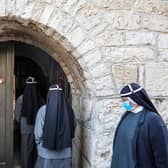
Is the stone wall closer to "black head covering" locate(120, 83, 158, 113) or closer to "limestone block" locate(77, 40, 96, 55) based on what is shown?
"limestone block" locate(77, 40, 96, 55)

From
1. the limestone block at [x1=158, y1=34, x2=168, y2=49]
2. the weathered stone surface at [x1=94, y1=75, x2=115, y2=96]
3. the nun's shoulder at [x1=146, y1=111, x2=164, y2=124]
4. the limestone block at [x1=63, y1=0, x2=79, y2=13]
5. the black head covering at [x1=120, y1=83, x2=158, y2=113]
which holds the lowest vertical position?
the nun's shoulder at [x1=146, y1=111, x2=164, y2=124]

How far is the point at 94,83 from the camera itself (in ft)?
12.3

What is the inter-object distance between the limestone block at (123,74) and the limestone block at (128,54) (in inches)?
2.5

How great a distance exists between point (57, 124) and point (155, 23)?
1530mm

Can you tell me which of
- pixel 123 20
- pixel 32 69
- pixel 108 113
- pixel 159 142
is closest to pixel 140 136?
pixel 159 142

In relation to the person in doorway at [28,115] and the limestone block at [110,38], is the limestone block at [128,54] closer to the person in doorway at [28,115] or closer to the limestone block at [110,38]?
the limestone block at [110,38]

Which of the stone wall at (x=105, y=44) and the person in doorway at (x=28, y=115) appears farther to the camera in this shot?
the person in doorway at (x=28, y=115)

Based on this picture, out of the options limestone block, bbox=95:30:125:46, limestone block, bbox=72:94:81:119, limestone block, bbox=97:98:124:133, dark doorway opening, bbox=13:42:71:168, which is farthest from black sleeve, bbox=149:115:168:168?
dark doorway opening, bbox=13:42:71:168

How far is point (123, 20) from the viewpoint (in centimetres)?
381

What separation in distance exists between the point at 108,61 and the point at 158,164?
1.38m

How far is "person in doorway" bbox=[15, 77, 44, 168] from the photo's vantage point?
5.17 meters

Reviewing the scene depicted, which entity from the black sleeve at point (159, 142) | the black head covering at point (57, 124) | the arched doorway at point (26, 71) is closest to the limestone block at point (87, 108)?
the black head covering at point (57, 124)

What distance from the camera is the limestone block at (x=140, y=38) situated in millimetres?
3838

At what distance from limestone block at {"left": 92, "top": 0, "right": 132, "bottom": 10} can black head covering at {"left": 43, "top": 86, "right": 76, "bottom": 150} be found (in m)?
1.02
